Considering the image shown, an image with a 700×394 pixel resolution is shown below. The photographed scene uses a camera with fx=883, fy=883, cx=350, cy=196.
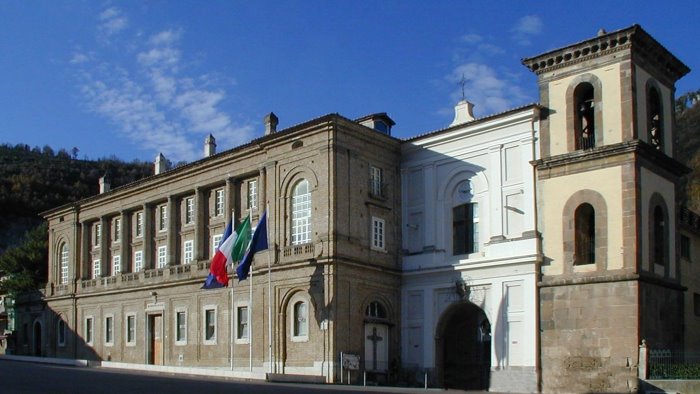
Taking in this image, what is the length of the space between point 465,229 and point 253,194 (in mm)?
12453

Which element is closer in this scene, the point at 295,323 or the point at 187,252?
the point at 295,323

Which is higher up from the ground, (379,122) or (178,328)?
(379,122)

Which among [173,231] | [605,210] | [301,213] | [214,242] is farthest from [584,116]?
[173,231]

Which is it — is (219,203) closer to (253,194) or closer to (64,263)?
(253,194)

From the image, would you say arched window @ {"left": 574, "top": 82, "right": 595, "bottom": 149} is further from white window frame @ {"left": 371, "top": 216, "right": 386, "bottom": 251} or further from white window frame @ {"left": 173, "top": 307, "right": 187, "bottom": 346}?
white window frame @ {"left": 173, "top": 307, "right": 187, "bottom": 346}

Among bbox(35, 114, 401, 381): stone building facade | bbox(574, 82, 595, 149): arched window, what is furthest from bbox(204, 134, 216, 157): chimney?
bbox(574, 82, 595, 149): arched window

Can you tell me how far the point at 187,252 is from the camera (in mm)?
53594

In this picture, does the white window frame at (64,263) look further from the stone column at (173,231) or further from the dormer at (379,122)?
the dormer at (379,122)

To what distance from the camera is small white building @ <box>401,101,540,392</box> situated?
39469 millimetres

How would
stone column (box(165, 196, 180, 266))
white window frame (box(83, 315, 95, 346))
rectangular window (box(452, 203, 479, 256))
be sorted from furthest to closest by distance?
white window frame (box(83, 315, 95, 346)), stone column (box(165, 196, 180, 266)), rectangular window (box(452, 203, 479, 256))

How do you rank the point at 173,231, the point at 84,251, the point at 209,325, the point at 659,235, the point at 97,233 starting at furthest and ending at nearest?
the point at 84,251 → the point at 97,233 → the point at 173,231 → the point at 209,325 → the point at 659,235

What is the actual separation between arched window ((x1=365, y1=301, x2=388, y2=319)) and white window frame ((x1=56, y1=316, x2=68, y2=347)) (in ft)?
97.1

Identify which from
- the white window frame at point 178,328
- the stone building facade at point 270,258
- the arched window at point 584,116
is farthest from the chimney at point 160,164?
the arched window at point 584,116

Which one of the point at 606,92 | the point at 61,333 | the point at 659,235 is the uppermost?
the point at 606,92
